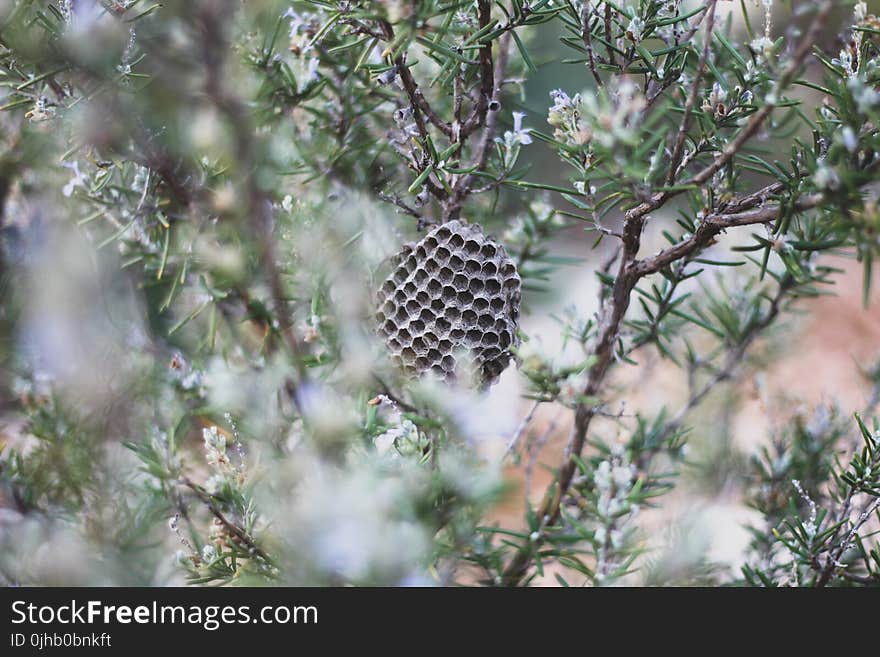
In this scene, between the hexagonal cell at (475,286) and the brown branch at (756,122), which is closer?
the brown branch at (756,122)

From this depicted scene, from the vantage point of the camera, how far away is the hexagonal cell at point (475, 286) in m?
0.46

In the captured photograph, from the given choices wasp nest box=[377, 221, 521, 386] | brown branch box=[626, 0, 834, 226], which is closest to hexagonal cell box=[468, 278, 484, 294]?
wasp nest box=[377, 221, 521, 386]

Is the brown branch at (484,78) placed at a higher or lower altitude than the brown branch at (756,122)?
higher

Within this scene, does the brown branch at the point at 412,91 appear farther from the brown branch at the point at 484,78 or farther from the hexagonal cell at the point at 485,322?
the hexagonal cell at the point at 485,322

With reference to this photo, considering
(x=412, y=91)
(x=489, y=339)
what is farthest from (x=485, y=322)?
(x=412, y=91)

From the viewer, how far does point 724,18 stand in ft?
1.73

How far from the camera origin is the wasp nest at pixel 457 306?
46cm

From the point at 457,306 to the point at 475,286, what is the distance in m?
0.02

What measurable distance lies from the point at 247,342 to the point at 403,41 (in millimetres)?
361

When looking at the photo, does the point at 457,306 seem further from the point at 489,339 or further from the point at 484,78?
the point at 484,78

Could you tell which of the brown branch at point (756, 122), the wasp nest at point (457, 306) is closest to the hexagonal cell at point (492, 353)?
the wasp nest at point (457, 306)

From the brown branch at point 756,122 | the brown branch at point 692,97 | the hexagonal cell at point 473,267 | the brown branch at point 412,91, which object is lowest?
the brown branch at point 756,122

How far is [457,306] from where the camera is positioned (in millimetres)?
459
